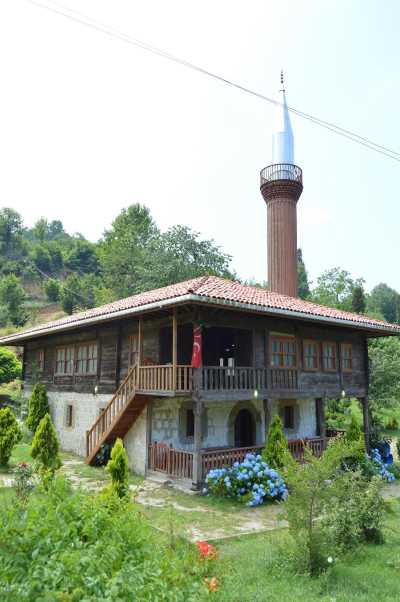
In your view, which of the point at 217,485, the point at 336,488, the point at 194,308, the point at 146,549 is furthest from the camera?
the point at 194,308

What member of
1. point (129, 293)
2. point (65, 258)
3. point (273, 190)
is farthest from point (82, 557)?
point (65, 258)

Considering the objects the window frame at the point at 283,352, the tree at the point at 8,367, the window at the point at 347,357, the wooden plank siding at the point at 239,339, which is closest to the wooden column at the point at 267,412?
the wooden plank siding at the point at 239,339

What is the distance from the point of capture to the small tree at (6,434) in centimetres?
1480

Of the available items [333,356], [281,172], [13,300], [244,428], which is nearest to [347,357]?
[333,356]

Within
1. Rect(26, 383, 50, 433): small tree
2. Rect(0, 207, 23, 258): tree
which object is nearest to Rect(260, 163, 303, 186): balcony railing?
Rect(26, 383, 50, 433): small tree

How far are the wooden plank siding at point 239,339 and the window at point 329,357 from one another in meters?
0.19

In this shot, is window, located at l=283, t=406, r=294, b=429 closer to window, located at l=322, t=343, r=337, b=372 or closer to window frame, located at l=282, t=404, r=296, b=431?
window frame, located at l=282, t=404, r=296, b=431

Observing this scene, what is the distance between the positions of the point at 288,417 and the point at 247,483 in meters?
6.00

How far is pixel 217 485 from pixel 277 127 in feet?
77.2

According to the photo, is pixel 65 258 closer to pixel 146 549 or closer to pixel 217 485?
pixel 217 485

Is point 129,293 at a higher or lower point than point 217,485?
higher

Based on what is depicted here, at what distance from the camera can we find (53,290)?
68188 mm

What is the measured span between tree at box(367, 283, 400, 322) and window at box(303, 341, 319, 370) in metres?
68.1

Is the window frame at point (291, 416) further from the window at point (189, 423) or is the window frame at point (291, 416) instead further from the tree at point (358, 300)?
the tree at point (358, 300)
